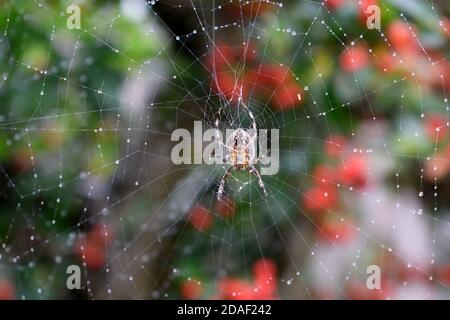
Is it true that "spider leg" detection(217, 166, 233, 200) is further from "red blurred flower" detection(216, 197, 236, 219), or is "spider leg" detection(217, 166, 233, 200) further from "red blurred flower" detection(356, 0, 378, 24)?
"red blurred flower" detection(356, 0, 378, 24)

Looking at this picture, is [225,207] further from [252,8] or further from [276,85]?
[252,8]

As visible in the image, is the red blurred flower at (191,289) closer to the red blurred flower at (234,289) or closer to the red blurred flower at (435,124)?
the red blurred flower at (234,289)

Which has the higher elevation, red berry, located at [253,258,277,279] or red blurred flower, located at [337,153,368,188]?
red blurred flower, located at [337,153,368,188]

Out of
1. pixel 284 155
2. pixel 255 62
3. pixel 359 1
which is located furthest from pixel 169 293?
pixel 359 1

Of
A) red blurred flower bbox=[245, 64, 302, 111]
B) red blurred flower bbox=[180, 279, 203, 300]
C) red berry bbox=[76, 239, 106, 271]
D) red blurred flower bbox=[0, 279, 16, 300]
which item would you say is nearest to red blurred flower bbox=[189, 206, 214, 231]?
red blurred flower bbox=[180, 279, 203, 300]

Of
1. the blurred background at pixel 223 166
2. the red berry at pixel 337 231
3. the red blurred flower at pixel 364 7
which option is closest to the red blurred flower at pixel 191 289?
the blurred background at pixel 223 166

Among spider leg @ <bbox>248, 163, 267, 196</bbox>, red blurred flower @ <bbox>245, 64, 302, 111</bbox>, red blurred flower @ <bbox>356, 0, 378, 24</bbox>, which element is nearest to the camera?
red blurred flower @ <bbox>356, 0, 378, 24</bbox>

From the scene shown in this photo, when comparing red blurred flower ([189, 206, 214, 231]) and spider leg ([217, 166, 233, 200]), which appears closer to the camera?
spider leg ([217, 166, 233, 200])
